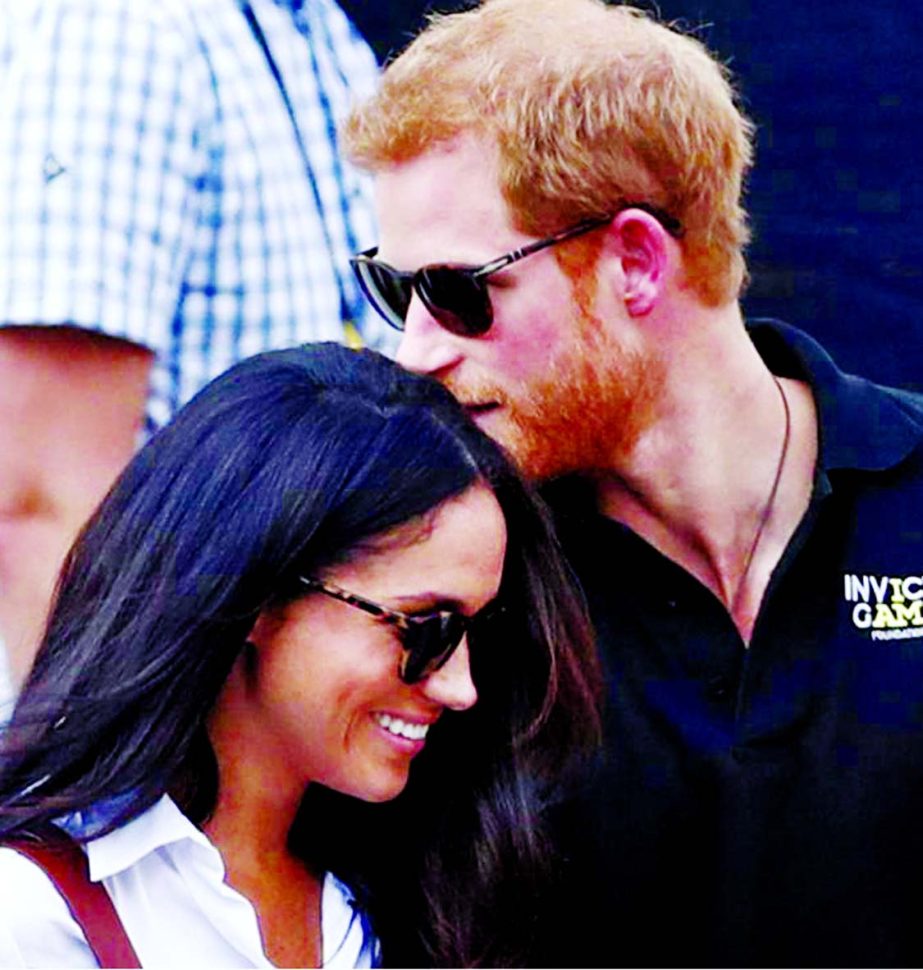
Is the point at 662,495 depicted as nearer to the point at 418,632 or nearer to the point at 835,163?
the point at 418,632

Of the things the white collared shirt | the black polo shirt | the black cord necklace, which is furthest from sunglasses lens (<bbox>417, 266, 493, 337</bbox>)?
the white collared shirt

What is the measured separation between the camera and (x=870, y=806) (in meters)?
2.95

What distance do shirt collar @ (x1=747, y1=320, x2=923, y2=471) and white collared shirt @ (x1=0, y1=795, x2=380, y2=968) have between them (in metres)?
1.13

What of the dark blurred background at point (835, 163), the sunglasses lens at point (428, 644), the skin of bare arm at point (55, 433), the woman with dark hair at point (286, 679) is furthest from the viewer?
the dark blurred background at point (835, 163)

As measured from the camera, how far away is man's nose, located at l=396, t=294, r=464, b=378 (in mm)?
2926

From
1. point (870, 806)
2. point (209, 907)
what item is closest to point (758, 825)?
point (870, 806)

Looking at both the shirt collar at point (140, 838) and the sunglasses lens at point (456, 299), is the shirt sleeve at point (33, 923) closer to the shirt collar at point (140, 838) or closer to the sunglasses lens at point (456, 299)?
the shirt collar at point (140, 838)

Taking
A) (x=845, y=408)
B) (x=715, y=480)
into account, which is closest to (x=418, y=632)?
(x=715, y=480)

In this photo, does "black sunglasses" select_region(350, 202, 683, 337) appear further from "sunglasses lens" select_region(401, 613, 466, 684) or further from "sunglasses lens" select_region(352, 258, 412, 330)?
"sunglasses lens" select_region(401, 613, 466, 684)

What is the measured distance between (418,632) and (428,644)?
0.02m

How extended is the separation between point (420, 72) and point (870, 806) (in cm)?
114

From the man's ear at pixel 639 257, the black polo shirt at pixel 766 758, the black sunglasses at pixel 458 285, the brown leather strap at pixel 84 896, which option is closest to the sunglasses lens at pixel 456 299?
the black sunglasses at pixel 458 285

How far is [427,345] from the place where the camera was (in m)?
2.94

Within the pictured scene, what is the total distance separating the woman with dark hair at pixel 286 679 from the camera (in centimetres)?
218
